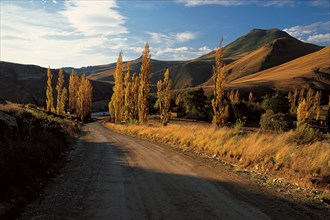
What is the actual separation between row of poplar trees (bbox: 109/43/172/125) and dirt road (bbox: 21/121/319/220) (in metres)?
27.6

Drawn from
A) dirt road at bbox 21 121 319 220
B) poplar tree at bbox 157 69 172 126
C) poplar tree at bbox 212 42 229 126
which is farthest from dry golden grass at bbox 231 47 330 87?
dirt road at bbox 21 121 319 220

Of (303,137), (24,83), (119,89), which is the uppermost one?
(24,83)

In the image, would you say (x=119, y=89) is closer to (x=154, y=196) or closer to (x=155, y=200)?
(x=154, y=196)

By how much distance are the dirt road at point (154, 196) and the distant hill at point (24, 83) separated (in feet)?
386

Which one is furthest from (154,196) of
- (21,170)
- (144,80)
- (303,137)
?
(144,80)

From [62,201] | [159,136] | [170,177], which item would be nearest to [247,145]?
[170,177]

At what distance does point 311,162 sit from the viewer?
32.4 ft

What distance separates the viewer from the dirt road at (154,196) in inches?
249

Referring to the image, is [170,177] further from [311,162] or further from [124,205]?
[311,162]

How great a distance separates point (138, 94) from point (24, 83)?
11197 centimetres

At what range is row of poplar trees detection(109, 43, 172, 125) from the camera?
40.4 meters

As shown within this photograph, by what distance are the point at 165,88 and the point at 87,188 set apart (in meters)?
34.5

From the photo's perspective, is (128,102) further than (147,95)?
Yes

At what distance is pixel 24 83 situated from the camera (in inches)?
5536
